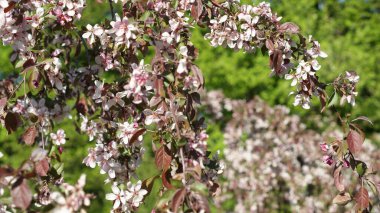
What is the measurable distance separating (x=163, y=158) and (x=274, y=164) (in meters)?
3.22

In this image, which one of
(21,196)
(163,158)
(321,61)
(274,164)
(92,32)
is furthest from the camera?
(321,61)

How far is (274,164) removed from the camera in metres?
4.72

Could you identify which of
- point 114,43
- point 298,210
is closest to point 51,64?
point 114,43

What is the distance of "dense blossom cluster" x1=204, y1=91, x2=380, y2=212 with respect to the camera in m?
4.75

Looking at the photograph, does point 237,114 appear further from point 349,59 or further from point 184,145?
point 184,145

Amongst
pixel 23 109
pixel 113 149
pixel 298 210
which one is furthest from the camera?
pixel 298 210

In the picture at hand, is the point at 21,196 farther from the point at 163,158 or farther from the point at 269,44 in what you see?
the point at 269,44

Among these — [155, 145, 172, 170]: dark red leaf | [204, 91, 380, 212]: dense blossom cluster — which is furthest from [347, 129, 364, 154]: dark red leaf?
[204, 91, 380, 212]: dense blossom cluster

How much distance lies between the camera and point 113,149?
1958mm

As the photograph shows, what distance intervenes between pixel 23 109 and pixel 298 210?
10.2ft

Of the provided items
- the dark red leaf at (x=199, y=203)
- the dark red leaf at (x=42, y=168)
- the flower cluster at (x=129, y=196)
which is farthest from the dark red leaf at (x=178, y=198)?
the dark red leaf at (x=42, y=168)

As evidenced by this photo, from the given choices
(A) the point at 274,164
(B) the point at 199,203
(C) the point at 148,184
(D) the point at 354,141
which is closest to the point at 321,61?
(A) the point at 274,164

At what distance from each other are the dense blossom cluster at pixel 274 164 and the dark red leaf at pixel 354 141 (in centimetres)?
285

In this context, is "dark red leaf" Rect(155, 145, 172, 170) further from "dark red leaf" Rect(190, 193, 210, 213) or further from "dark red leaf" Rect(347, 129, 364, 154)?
"dark red leaf" Rect(347, 129, 364, 154)
